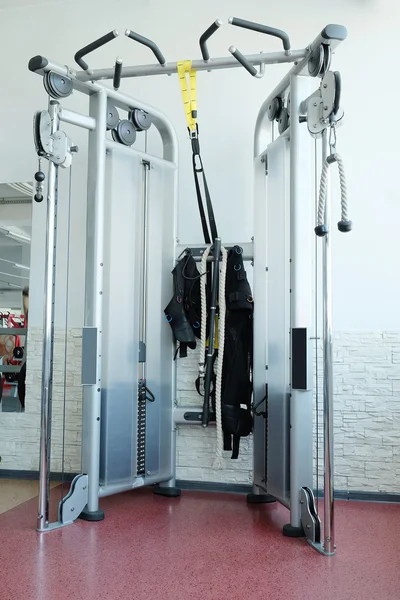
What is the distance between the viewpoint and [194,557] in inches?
110

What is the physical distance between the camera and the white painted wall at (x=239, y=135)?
3.95 meters

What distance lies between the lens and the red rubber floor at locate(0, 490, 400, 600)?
243 centimetres

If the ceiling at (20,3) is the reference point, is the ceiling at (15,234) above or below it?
below

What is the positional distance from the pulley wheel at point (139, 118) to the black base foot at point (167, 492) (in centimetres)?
246

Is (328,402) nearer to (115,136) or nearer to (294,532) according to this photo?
(294,532)

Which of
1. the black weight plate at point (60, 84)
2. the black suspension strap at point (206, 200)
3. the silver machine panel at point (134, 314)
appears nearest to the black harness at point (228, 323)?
the black suspension strap at point (206, 200)

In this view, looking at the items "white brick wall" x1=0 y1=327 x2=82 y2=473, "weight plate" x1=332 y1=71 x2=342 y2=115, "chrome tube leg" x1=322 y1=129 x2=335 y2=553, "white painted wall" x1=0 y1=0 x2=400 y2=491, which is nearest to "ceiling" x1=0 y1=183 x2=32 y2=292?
"white painted wall" x1=0 y1=0 x2=400 y2=491

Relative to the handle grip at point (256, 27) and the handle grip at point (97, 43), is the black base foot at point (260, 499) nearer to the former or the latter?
the handle grip at point (256, 27)

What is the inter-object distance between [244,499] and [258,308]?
1306mm

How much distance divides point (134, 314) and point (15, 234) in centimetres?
150

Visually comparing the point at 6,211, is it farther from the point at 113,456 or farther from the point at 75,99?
the point at 113,456

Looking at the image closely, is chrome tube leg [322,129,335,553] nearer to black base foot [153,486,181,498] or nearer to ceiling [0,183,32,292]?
black base foot [153,486,181,498]

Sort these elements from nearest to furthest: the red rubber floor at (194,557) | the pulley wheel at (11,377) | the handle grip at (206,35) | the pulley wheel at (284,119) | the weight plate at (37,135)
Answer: the red rubber floor at (194,557) < the handle grip at (206,35) < the weight plate at (37,135) < the pulley wheel at (284,119) < the pulley wheel at (11,377)

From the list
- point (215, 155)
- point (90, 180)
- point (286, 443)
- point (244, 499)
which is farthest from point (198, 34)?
point (244, 499)
